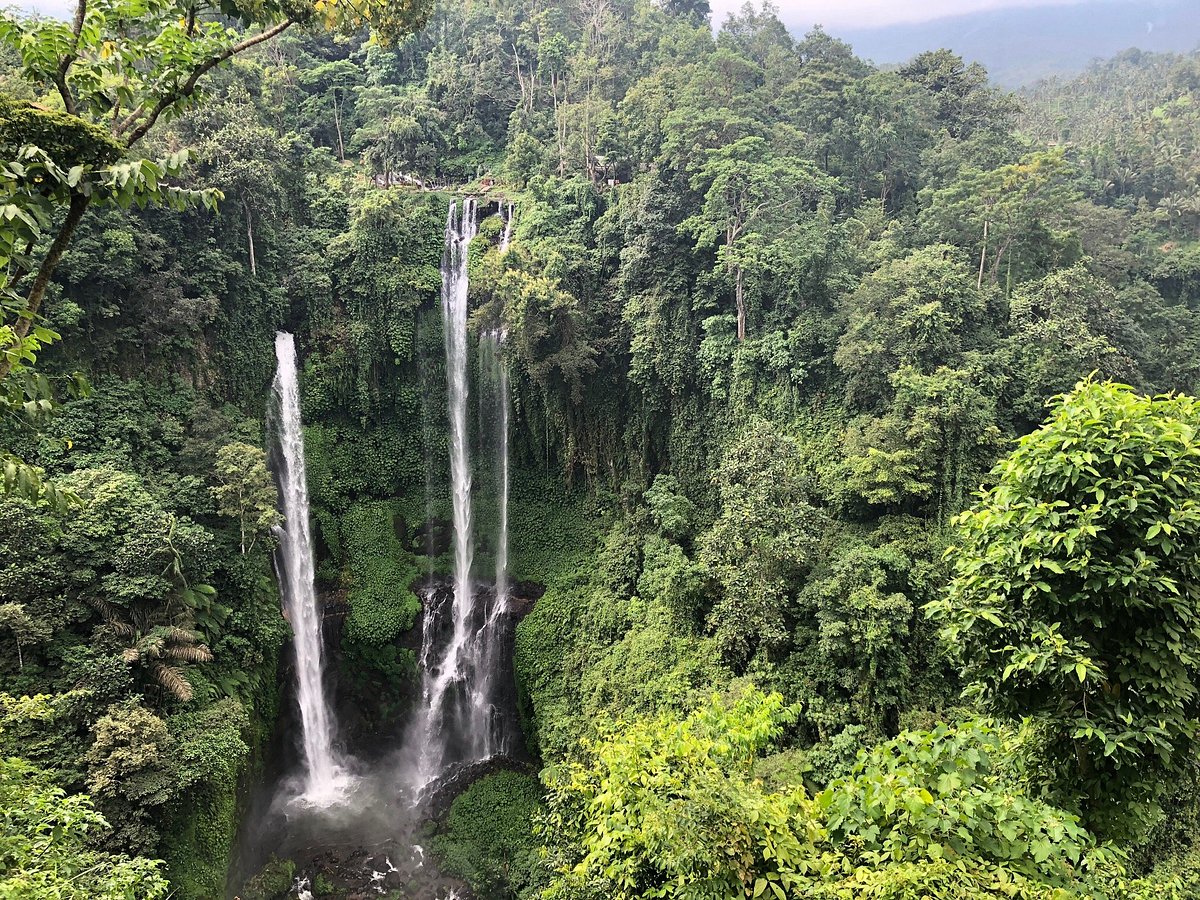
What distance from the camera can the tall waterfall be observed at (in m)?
15.3

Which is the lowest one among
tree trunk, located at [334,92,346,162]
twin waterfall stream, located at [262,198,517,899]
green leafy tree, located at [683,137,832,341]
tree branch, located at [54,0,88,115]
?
twin waterfall stream, located at [262,198,517,899]

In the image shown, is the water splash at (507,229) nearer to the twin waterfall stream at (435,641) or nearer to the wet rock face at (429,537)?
the twin waterfall stream at (435,641)

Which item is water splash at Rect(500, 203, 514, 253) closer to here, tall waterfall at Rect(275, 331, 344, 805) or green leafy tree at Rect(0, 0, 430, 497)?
tall waterfall at Rect(275, 331, 344, 805)

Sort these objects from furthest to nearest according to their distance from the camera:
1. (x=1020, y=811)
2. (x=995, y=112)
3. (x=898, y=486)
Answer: (x=995, y=112), (x=898, y=486), (x=1020, y=811)

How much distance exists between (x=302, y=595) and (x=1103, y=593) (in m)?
15.9

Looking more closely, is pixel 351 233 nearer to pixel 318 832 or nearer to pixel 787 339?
pixel 787 339

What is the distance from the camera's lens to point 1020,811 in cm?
370

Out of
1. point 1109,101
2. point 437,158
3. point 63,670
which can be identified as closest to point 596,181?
point 437,158

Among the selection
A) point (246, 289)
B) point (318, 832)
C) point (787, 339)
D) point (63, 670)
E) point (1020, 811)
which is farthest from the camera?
point (246, 289)

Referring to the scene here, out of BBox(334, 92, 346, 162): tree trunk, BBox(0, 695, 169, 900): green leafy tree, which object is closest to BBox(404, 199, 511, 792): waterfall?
BBox(334, 92, 346, 162): tree trunk

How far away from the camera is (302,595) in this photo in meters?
16.2

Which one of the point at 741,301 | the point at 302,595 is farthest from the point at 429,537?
the point at 741,301

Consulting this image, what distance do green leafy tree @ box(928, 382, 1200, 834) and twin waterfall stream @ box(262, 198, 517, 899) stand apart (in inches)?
487

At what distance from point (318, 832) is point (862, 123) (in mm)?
23790
